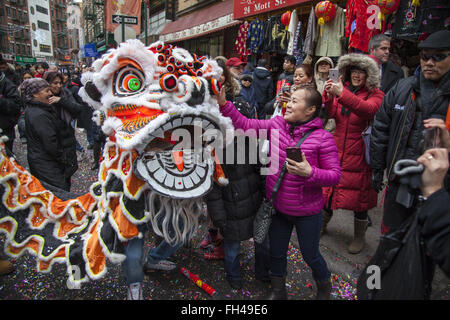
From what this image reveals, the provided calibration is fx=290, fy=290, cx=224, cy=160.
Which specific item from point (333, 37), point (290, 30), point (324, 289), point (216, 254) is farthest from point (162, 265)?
point (290, 30)

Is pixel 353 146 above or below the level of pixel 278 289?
above

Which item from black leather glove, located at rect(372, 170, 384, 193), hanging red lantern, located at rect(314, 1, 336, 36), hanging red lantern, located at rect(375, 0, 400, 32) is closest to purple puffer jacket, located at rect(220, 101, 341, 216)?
black leather glove, located at rect(372, 170, 384, 193)

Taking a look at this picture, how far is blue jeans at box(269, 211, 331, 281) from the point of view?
206 centimetres

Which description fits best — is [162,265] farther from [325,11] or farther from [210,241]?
[325,11]

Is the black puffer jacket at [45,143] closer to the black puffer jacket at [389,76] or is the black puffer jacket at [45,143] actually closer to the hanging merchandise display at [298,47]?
the black puffer jacket at [389,76]

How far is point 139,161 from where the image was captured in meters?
1.79

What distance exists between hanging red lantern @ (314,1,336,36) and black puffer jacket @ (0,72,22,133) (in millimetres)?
4847

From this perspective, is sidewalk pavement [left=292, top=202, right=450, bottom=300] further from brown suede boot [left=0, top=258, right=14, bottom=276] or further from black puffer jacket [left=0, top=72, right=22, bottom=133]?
black puffer jacket [left=0, top=72, right=22, bottom=133]

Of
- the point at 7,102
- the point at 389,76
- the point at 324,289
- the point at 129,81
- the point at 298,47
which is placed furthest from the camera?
the point at 298,47

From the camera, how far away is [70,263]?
1.96 meters

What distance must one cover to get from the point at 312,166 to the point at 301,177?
0.35 ft

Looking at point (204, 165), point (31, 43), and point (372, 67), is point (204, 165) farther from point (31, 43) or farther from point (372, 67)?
point (31, 43)

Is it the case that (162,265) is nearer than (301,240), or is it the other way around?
(301,240)

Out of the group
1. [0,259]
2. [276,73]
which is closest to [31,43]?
[276,73]
